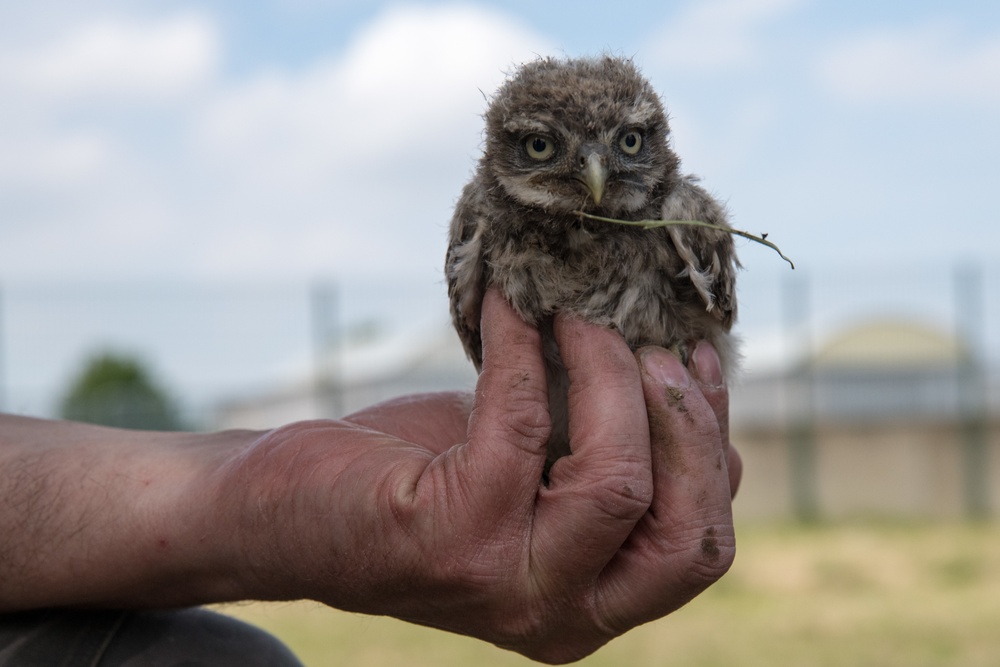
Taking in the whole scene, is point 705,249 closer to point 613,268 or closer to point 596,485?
point 613,268

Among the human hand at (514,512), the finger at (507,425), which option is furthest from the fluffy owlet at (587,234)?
the human hand at (514,512)

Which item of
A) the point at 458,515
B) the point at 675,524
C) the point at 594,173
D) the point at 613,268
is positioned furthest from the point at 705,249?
the point at 458,515

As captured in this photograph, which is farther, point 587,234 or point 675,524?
point 587,234

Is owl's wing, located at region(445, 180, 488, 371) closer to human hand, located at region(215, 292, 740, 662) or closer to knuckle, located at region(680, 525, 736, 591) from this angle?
human hand, located at region(215, 292, 740, 662)

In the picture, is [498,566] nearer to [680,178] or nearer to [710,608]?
[680,178]

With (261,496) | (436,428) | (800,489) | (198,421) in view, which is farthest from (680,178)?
(800,489)
